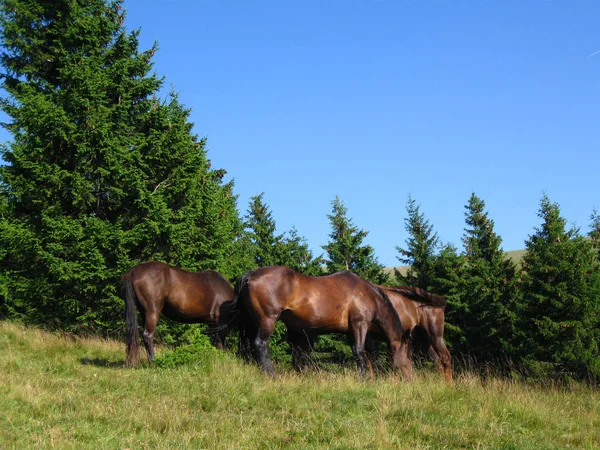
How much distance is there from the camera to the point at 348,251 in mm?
35031

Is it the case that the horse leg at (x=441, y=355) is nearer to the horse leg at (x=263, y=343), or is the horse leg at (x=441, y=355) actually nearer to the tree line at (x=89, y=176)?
the tree line at (x=89, y=176)

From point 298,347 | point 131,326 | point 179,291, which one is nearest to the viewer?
point 131,326

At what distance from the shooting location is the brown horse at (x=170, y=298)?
448 inches

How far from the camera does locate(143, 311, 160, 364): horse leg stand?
37.3 feet

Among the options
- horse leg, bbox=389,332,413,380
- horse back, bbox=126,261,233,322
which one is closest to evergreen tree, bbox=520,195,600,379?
horse leg, bbox=389,332,413,380

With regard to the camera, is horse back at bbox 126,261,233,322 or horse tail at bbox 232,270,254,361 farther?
horse back at bbox 126,261,233,322

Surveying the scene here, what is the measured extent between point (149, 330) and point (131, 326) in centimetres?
60

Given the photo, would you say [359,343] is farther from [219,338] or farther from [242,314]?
[219,338]

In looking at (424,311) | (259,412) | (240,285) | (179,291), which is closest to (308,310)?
(240,285)

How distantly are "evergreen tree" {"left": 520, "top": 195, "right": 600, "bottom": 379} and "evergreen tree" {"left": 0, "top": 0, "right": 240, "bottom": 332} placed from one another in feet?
54.4

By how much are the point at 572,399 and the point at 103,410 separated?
770 cm

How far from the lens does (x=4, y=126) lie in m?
18.5

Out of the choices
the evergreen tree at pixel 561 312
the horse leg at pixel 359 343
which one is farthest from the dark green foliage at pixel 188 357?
the evergreen tree at pixel 561 312

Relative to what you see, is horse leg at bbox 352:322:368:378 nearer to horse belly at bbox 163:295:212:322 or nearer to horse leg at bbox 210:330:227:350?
horse leg at bbox 210:330:227:350
